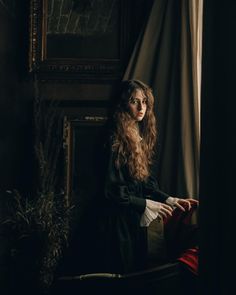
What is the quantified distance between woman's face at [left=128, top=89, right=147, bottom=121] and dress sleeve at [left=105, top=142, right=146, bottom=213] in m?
0.30

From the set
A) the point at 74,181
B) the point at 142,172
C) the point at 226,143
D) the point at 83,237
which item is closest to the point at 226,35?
the point at 226,143

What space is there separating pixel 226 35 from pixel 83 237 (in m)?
1.58

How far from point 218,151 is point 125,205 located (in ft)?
3.36

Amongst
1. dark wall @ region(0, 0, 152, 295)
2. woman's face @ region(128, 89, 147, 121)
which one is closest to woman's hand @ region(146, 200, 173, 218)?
woman's face @ region(128, 89, 147, 121)

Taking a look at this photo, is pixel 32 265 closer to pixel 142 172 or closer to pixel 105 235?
pixel 105 235

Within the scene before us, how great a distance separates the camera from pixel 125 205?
2354mm

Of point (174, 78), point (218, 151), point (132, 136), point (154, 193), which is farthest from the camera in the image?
point (174, 78)

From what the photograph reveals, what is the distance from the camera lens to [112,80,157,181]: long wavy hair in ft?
8.00

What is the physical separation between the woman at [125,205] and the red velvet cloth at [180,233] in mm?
50

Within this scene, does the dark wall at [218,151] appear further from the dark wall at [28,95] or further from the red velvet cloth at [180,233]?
the dark wall at [28,95]

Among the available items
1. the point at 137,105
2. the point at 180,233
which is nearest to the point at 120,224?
the point at 180,233

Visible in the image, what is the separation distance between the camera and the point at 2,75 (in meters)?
2.83

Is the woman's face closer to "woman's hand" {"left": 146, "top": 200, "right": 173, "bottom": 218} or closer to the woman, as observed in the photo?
the woman

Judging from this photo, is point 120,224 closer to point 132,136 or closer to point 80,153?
point 132,136
